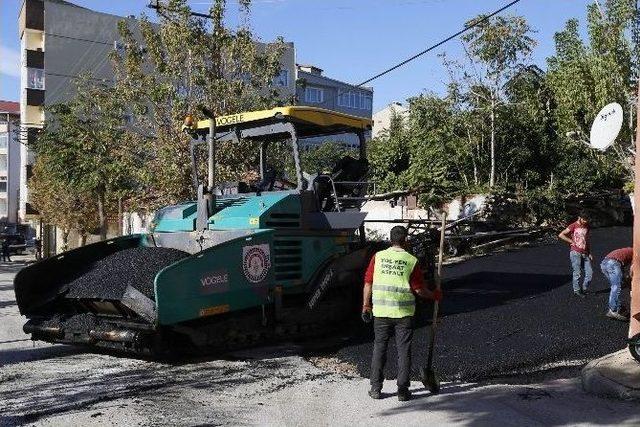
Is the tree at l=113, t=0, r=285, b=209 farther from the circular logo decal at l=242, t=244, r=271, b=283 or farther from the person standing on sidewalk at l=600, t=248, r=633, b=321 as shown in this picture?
the person standing on sidewalk at l=600, t=248, r=633, b=321

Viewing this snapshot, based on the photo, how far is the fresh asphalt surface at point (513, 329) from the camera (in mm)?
6922

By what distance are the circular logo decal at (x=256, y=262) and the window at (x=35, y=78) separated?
36.5 m

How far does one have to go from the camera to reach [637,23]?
59.9ft

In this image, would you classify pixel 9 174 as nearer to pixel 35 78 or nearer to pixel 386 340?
pixel 35 78

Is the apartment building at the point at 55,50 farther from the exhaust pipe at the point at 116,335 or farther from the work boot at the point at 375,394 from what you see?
the work boot at the point at 375,394

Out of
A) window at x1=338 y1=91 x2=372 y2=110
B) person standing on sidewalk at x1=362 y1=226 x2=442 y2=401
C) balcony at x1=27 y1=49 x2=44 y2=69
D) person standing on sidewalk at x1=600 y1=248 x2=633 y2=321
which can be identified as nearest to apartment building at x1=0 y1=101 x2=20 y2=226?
balcony at x1=27 y1=49 x2=44 y2=69

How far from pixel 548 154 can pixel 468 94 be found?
11.8ft

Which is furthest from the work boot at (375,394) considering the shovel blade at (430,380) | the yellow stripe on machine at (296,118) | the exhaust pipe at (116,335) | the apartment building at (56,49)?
the apartment building at (56,49)

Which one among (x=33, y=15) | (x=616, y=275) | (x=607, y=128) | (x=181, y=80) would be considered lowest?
(x=616, y=275)

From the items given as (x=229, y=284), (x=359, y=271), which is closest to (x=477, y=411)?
(x=229, y=284)

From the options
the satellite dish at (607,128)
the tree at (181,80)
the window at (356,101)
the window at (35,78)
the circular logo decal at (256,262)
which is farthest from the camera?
the window at (356,101)

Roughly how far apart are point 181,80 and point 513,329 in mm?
9348

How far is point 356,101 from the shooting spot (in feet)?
183

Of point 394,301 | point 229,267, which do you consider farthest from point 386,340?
point 229,267
